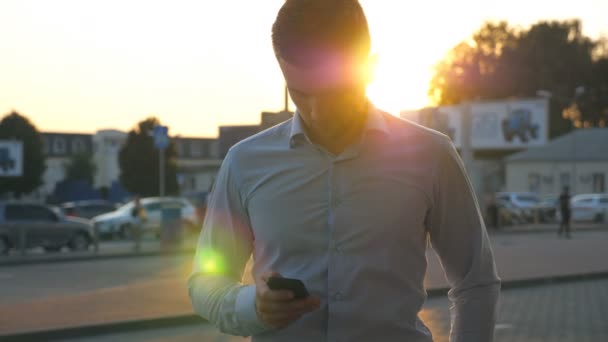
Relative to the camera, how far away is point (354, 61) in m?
2.29

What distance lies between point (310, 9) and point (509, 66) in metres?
85.9

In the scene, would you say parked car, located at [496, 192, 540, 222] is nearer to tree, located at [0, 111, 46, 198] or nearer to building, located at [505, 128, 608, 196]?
building, located at [505, 128, 608, 196]

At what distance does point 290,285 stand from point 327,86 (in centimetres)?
46

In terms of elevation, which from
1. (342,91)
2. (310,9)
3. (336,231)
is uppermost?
(310,9)

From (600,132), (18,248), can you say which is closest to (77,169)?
(600,132)

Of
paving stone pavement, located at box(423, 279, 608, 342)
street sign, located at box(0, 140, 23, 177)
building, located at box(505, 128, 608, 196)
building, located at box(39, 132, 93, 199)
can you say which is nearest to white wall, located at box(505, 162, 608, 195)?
building, located at box(505, 128, 608, 196)

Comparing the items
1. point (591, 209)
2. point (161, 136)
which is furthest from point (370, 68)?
point (591, 209)

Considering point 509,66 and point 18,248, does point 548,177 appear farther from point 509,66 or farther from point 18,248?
point 18,248

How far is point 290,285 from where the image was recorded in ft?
6.71

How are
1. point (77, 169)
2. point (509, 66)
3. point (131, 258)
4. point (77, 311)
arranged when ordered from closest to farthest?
point (77, 311)
point (131, 258)
point (509, 66)
point (77, 169)

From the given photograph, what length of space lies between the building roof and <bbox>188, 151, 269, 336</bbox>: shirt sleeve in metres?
72.8

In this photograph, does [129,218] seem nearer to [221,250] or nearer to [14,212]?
[14,212]

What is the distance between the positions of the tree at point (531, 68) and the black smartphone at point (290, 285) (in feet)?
272

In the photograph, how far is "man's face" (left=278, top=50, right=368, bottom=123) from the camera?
227cm
